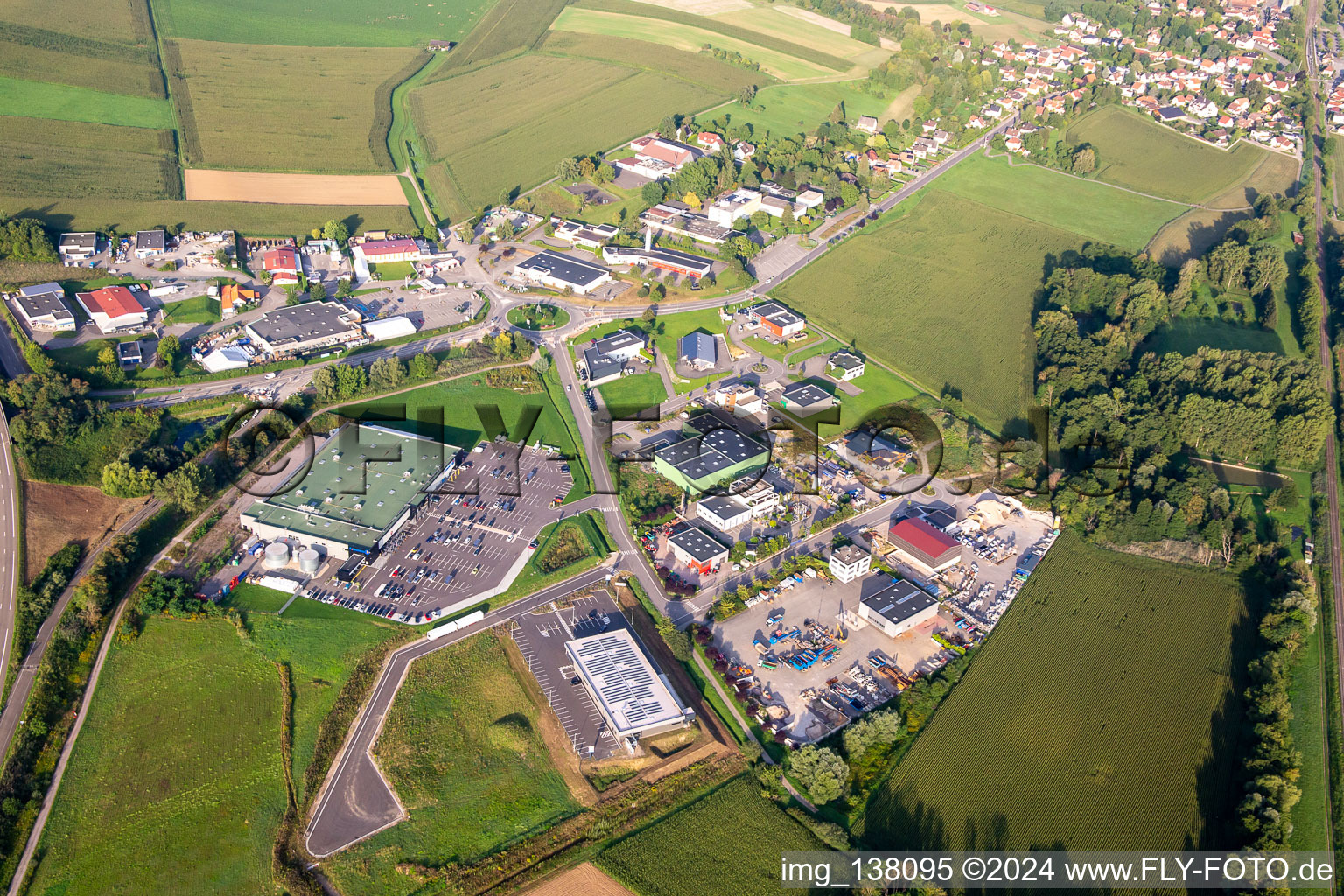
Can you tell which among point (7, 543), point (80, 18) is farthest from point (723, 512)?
point (80, 18)

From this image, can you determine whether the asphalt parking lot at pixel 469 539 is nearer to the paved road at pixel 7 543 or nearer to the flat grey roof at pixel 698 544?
the flat grey roof at pixel 698 544

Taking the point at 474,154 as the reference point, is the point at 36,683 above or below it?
below

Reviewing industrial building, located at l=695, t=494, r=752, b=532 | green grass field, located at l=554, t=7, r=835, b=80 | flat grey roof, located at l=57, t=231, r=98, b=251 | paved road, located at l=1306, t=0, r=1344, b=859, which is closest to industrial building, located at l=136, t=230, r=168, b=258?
flat grey roof, located at l=57, t=231, r=98, b=251

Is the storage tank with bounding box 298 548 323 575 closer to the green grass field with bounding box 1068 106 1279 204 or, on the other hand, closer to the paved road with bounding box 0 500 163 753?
the paved road with bounding box 0 500 163 753

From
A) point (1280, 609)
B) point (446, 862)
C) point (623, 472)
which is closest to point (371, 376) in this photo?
point (623, 472)

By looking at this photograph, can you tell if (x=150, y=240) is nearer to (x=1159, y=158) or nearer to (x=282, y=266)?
(x=282, y=266)

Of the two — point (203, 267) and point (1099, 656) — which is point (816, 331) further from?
point (203, 267)
